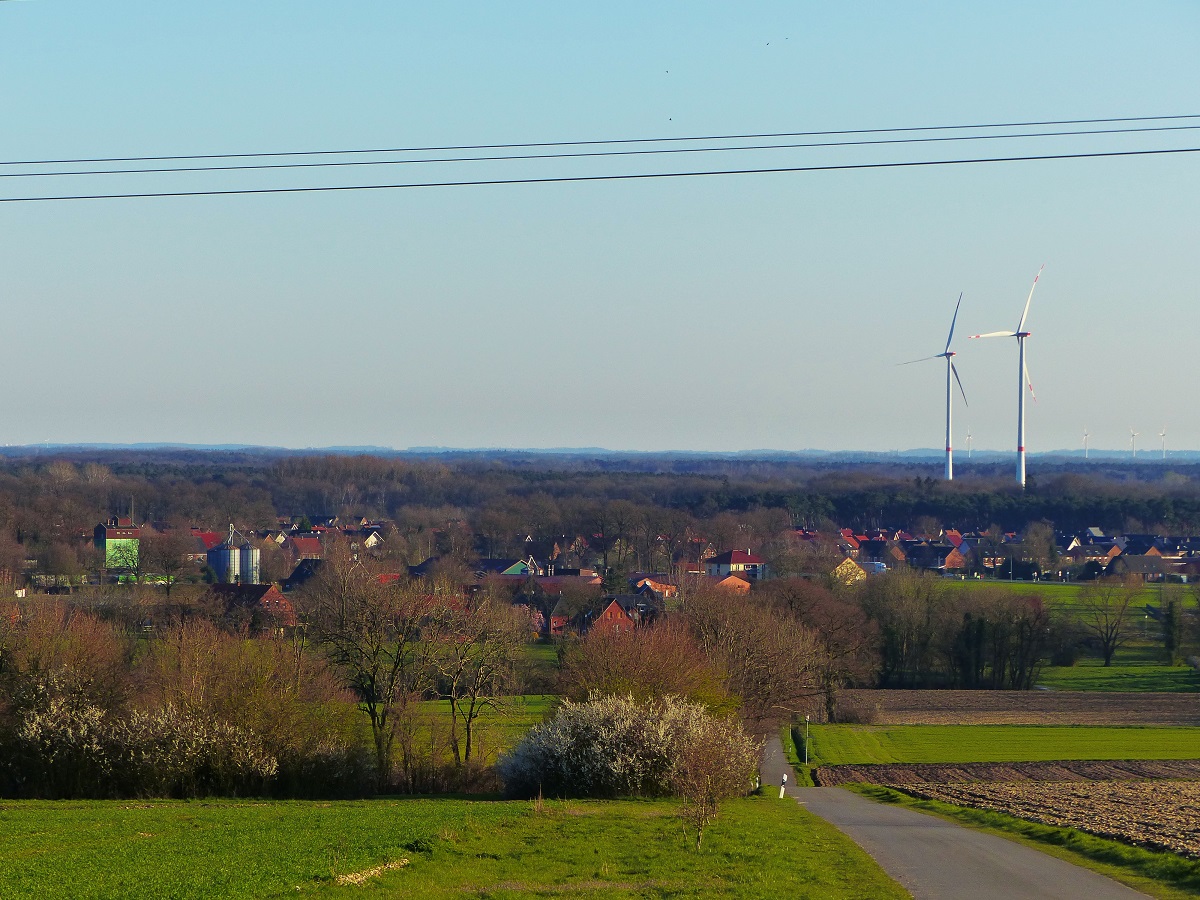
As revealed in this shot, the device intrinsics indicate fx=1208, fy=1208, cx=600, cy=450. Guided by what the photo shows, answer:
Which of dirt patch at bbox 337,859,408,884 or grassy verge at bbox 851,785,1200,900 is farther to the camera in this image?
grassy verge at bbox 851,785,1200,900

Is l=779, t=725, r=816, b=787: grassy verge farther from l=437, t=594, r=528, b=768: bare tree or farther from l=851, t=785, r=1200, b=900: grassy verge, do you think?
l=851, t=785, r=1200, b=900: grassy verge

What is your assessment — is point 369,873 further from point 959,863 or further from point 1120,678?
point 1120,678

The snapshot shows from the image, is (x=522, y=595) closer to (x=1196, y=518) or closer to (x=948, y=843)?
(x=948, y=843)

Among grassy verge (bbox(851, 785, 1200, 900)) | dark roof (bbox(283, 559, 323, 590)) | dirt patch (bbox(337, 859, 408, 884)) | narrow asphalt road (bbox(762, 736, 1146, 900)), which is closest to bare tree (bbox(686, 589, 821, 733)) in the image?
grassy verge (bbox(851, 785, 1200, 900))

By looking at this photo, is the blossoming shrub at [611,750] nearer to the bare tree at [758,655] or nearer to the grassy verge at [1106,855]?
the grassy verge at [1106,855]

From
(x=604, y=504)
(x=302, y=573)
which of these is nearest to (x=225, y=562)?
(x=302, y=573)
